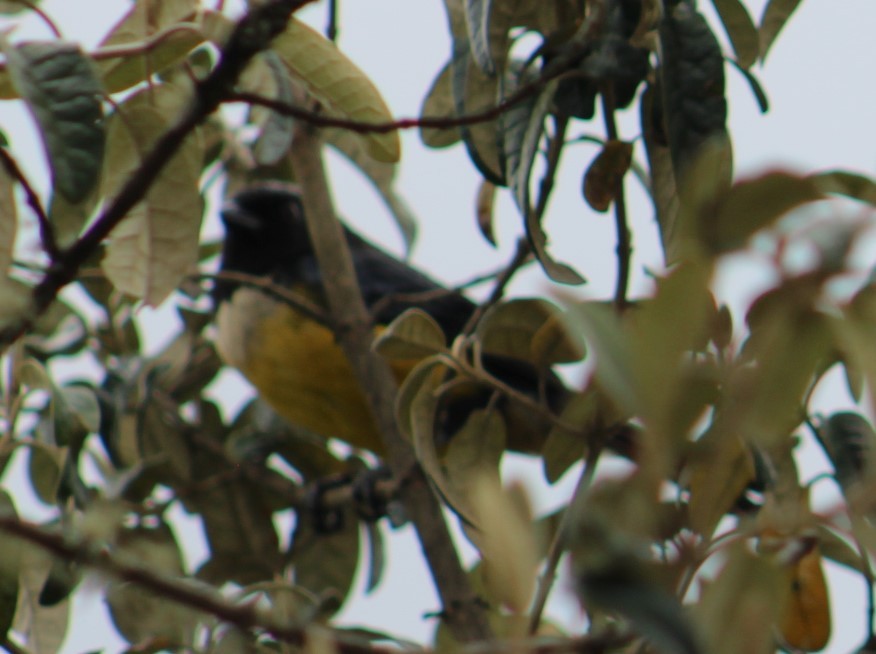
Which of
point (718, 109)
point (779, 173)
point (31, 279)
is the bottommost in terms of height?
point (31, 279)

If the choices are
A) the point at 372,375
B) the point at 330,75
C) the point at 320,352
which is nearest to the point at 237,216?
the point at 320,352

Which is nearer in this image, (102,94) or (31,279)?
(102,94)

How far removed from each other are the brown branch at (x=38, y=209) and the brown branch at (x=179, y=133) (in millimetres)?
12

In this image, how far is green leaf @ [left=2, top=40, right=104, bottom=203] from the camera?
797 millimetres

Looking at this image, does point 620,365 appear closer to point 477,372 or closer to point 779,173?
point 779,173

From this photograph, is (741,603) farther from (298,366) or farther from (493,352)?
(298,366)

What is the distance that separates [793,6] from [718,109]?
0.90 feet

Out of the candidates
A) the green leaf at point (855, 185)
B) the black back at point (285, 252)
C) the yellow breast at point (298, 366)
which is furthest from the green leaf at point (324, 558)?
the green leaf at point (855, 185)

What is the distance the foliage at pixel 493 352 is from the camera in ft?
1.19

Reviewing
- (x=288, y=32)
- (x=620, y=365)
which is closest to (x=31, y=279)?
(x=288, y=32)

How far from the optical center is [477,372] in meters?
1.14

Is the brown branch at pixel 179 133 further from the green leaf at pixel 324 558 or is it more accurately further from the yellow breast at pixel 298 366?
the yellow breast at pixel 298 366

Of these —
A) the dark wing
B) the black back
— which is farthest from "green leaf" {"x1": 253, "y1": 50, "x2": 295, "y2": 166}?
the black back

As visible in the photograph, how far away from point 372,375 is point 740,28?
1031 millimetres
